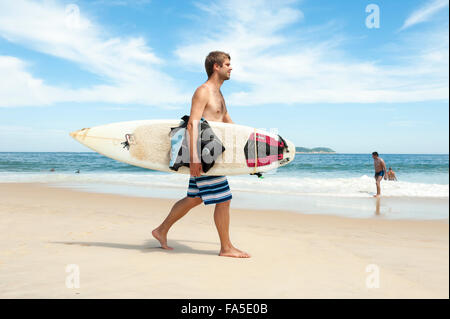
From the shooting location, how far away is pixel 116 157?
384 cm

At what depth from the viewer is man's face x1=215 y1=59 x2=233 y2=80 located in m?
3.16

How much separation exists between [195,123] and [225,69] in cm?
63

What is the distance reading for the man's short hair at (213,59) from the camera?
3.16 meters

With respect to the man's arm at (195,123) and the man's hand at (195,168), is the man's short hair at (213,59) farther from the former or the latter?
the man's hand at (195,168)

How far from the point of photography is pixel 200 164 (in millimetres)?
2992

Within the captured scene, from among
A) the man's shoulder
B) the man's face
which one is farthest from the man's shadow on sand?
the man's face

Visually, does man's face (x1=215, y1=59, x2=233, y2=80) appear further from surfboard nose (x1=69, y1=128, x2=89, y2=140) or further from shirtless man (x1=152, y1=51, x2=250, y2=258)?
surfboard nose (x1=69, y1=128, x2=89, y2=140)

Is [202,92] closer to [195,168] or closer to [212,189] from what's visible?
[195,168]

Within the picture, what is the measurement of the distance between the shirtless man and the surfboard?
0.11 metres

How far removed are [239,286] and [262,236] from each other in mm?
1921

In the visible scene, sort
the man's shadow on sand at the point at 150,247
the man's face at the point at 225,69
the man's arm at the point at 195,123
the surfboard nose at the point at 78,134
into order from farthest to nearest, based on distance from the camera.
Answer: the surfboard nose at the point at 78,134 → the man's shadow on sand at the point at 150,247 → the man's face at the point at 225,69 → the man's arm at the point at 195,123

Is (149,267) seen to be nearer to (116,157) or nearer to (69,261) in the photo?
(69,261)

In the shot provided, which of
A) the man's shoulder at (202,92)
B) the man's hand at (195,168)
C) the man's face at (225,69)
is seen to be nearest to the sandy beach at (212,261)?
the man's hand at (195,168)

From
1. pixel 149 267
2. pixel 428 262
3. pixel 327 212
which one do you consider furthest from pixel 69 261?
pixel 327 212
